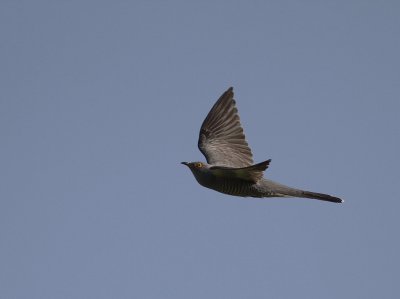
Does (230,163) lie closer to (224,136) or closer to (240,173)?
(224,136)

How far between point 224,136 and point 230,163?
99 centimetres

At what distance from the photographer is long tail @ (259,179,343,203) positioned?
10.4 metres

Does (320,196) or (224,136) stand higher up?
(224,136)

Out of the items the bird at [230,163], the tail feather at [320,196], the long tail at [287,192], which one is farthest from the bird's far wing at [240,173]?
the tail feather at [320,196]

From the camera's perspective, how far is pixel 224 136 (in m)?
12.7

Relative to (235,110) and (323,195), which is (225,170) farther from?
(235,110)

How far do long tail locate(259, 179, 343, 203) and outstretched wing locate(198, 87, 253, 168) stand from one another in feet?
5.09

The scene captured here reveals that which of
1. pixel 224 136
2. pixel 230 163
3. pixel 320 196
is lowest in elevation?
pixel 320 196

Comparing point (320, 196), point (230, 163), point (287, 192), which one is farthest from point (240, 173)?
point (230, 163)

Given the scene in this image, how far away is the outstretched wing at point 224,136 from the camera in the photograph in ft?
39.9

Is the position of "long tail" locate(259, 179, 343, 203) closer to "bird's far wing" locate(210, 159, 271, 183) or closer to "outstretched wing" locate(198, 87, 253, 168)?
"bird's far wing" locate(210, 159, 271, 183)

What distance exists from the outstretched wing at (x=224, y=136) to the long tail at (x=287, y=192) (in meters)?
1.55

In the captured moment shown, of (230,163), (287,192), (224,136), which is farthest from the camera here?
(224,136)

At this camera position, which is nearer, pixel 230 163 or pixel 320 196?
pixel 320 196
